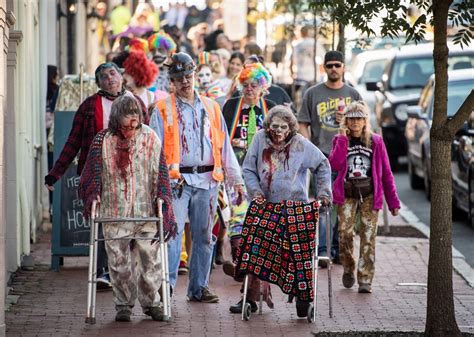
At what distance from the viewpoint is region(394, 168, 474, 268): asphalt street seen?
16219 millimetres

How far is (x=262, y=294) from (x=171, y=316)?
0.73 m

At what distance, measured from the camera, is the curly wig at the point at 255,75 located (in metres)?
13.1

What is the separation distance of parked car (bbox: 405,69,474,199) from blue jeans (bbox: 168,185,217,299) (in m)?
8.20

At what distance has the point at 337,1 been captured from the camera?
10398 millimetres

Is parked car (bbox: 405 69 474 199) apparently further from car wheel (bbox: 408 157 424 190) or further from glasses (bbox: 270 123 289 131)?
glasses (bbox: 270 123 289 131)

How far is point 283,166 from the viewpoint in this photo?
1095cm

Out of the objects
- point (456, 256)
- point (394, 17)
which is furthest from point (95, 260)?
point (456, 256)

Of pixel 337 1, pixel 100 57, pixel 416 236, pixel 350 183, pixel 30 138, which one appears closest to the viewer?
pixel 337 1

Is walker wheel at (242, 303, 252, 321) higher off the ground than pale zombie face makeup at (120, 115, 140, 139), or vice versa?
pale zombie face makeup at (120, 115, 140, 139)

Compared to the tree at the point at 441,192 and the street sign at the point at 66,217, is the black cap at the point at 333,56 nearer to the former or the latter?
the street sign at the point at 66,217

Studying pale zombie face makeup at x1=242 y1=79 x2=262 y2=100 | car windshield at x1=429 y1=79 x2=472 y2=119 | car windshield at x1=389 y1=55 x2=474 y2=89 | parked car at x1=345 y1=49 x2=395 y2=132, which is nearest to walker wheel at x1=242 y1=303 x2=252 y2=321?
pale zombie face makeup at x1=242 y1=79 x2=262 y2=100

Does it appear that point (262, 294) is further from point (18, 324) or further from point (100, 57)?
point (100, 57)

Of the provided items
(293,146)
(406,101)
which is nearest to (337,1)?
(293,146)

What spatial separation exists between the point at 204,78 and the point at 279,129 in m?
5.40
